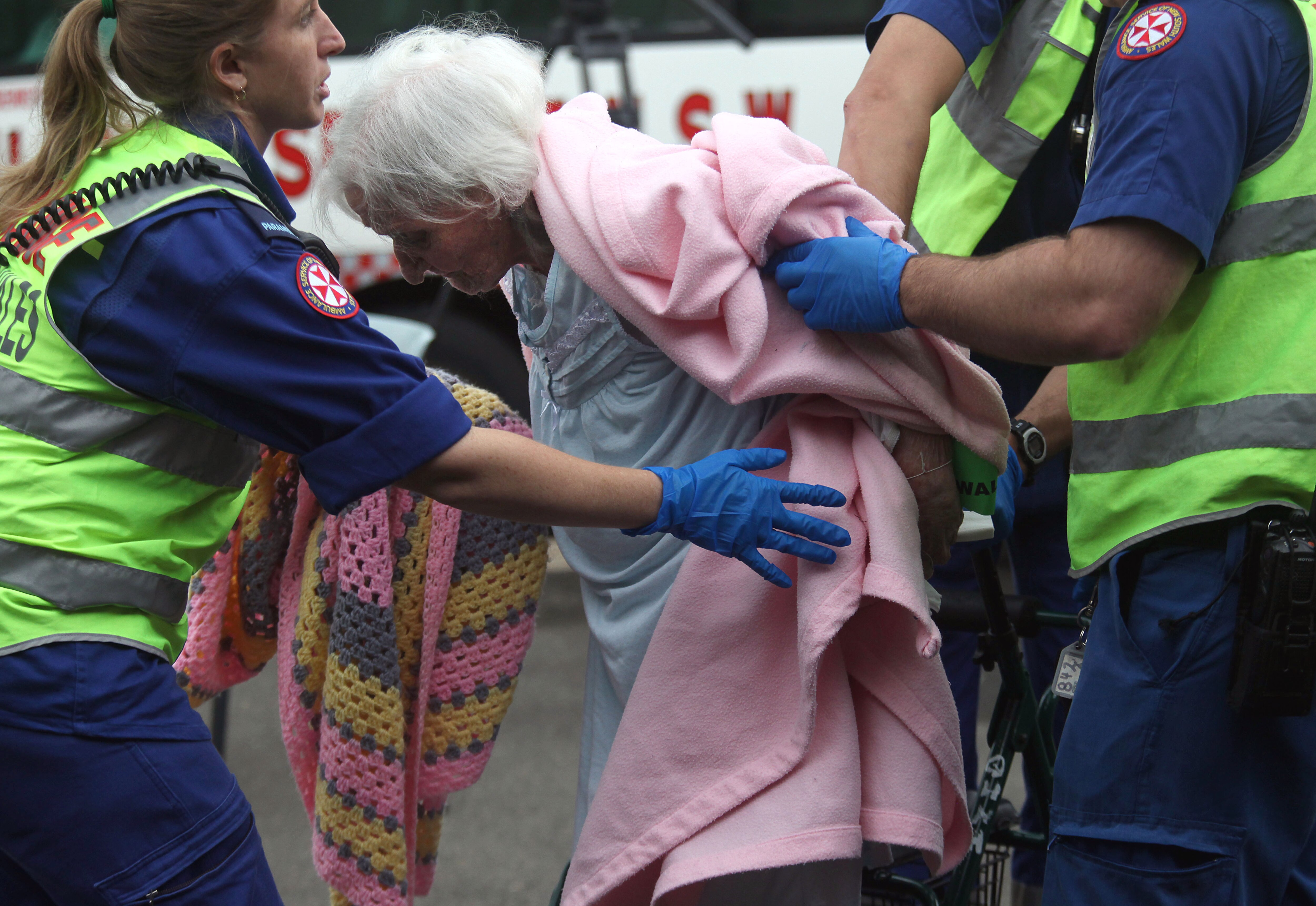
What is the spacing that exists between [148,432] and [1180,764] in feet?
3.84

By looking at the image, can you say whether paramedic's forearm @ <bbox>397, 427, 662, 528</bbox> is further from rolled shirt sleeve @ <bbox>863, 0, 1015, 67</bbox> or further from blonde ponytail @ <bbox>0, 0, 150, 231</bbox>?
rolled shirt sleeve @ <bbox>863, 0, 1015, 67</bbox>

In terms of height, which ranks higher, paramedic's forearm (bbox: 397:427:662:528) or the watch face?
paramedic's forearm (bbox: 397:427:662:528)

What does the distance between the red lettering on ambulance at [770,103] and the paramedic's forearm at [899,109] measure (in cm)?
297

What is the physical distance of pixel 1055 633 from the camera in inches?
95.0

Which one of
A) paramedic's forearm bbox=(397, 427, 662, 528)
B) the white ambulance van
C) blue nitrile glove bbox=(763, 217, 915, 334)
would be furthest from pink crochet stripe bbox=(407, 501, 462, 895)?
the white ambulance van

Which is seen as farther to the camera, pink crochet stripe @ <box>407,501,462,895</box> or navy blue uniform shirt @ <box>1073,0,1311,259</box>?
pink crochet stripe @ <box>407,501,462,895</box>

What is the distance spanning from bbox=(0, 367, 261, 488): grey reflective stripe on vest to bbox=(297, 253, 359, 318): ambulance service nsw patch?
0.20m

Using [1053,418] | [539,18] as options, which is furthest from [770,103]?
[1053,418]

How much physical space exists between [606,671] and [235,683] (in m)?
0.61

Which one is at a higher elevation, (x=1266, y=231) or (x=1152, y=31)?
(x=1152, y=31)

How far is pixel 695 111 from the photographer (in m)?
4.88

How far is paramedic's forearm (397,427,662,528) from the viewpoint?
1.38m

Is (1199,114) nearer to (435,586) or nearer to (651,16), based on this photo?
(435,586)

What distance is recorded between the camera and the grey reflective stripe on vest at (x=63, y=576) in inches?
51.3
